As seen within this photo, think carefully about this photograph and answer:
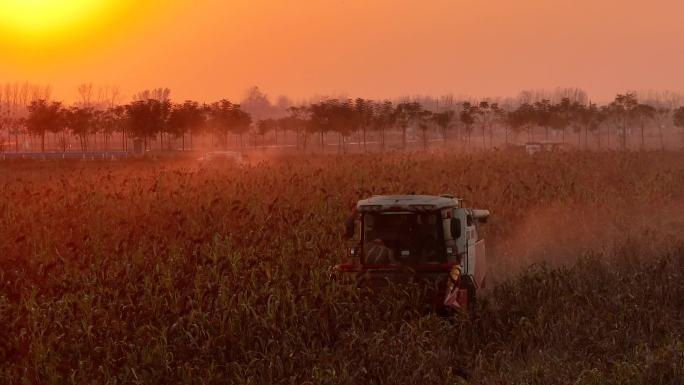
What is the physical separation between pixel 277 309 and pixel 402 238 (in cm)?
218

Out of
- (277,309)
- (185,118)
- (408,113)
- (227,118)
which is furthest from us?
(408,113)

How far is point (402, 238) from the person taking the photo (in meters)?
10.9

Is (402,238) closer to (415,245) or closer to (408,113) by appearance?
(415,245)

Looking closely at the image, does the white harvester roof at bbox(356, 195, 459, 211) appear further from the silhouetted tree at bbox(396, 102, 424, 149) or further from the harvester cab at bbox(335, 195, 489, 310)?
the silhouetted tree at bbox(396, 102, 424, 149)

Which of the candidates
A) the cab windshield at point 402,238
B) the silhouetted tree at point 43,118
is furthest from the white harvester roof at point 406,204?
the silhouetted tree at point 43,118

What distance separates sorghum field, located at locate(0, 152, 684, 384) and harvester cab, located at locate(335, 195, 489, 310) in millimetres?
318

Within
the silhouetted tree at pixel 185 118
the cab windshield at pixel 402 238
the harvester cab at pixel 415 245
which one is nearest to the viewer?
the harvester cab at pixel 415 245

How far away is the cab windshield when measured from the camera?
1065 cm

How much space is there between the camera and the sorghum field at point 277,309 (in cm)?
842

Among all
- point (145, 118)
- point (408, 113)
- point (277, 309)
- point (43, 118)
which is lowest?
point (277, 309)

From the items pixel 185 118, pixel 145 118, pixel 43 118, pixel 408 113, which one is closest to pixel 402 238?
pixel 145 118

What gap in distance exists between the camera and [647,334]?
1010 cm

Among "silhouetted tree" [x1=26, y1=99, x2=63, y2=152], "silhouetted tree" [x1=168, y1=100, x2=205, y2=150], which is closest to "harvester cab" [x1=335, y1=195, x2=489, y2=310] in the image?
"silhouetted tree" [x1=168, y1=100, x2=205, y2=150]

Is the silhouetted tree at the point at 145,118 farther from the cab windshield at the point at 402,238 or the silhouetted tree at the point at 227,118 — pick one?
the cab windshield at the point at 402,238
